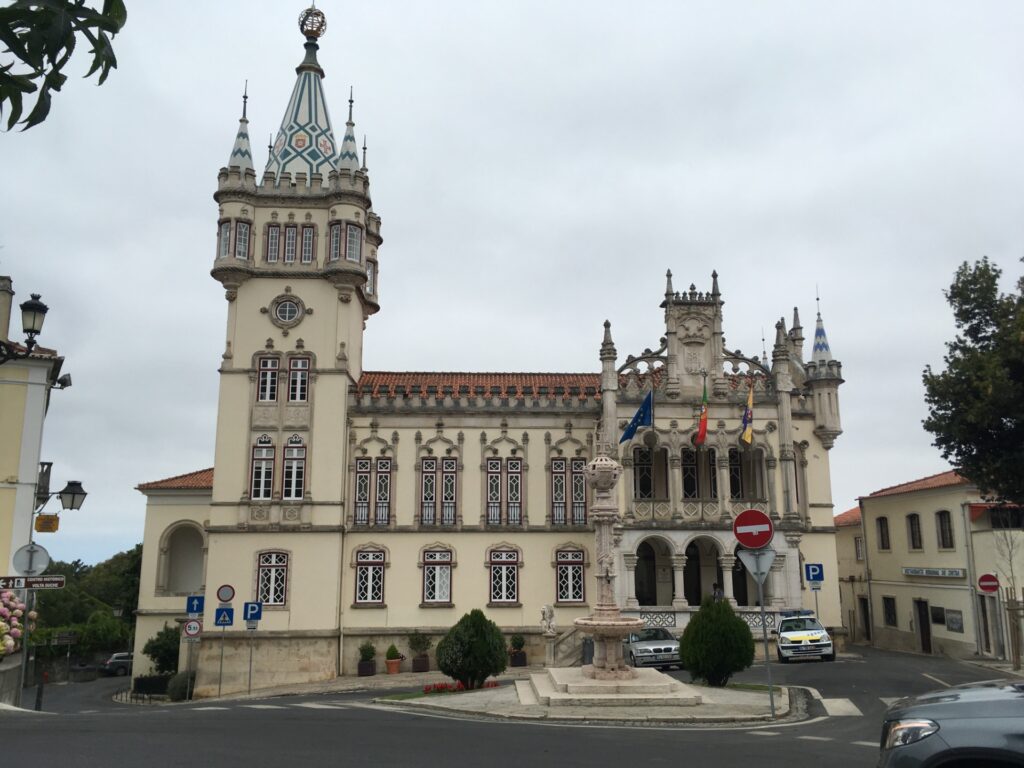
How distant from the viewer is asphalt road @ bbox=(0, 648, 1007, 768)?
10.6 meters

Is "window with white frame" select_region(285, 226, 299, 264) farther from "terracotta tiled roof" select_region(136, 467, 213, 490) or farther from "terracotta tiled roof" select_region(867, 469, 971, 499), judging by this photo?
"terracotta tiled roof" select_region(867, 469, 971, 499)

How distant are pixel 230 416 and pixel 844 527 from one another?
34.1m

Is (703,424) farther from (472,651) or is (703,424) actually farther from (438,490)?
(472,651)

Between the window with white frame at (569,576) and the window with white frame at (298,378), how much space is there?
12.6 meters

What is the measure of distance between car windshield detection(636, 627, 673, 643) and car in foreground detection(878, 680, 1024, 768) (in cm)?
2002

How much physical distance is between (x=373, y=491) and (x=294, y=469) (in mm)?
3374

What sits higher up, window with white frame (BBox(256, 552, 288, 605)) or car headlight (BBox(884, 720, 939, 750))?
window with white frame (BBox(256, 552, 288, 605))

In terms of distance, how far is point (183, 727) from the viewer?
44.6 ft

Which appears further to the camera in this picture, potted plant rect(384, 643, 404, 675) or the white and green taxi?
potted plant rect(384, 643, 404, 675)

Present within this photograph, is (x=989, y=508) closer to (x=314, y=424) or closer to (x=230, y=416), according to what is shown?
(x=314, y=424)

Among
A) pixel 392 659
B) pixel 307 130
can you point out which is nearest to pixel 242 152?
pixel 307 130

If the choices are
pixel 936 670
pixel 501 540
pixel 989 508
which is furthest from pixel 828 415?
pixel 501 540

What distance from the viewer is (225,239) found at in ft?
115

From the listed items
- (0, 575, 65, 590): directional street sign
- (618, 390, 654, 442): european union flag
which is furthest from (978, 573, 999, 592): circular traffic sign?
(0, 575, 65, 590): directional street sign
